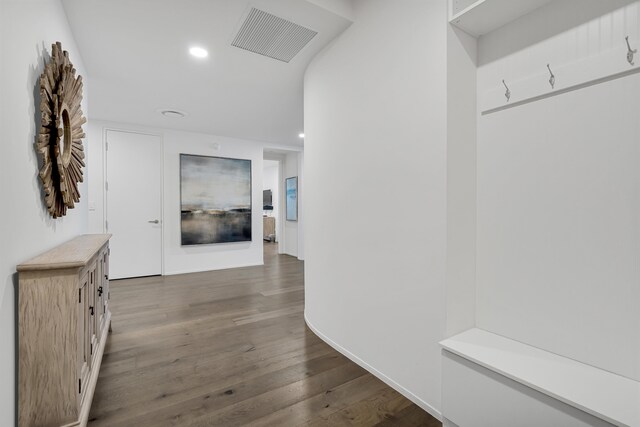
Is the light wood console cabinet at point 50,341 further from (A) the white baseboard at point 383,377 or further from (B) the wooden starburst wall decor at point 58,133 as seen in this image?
(A) the white baseboard at point 383,377

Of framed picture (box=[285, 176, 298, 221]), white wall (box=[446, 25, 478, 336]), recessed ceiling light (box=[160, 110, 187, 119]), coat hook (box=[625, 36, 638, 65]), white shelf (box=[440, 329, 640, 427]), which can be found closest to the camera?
white shelf (box=[440, 329, 640, 427])

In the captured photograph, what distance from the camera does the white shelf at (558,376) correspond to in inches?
40.6

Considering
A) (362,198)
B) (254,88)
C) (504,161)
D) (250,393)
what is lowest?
(250,393)

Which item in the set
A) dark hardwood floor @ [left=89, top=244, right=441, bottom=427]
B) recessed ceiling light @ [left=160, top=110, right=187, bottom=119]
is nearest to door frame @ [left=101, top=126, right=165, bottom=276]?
recessed ceiling light @ [left=160, top=110, right=187, bottom=119]

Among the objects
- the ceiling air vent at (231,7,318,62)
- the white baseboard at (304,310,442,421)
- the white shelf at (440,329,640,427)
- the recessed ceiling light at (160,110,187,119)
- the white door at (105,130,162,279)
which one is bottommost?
the white baseboard at (304,310,442,421)

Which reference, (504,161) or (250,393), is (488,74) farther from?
(250,393)

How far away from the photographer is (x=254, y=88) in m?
3.32

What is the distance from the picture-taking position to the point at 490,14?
147 centimetres

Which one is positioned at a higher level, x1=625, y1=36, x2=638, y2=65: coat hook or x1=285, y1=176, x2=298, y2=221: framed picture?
x1=625, y1=36, x2=638, y2=65: coat hook

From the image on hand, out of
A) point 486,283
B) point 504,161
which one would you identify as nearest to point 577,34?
point 504,161

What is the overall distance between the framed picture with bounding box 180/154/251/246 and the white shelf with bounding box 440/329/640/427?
4.69 m

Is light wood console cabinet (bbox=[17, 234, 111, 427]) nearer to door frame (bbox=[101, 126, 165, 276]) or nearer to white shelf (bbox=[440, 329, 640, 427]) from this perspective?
white shelf (bbox=[440, 329, 640, 427])

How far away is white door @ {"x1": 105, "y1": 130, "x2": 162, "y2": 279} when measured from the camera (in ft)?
15.3

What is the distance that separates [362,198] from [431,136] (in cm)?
68
